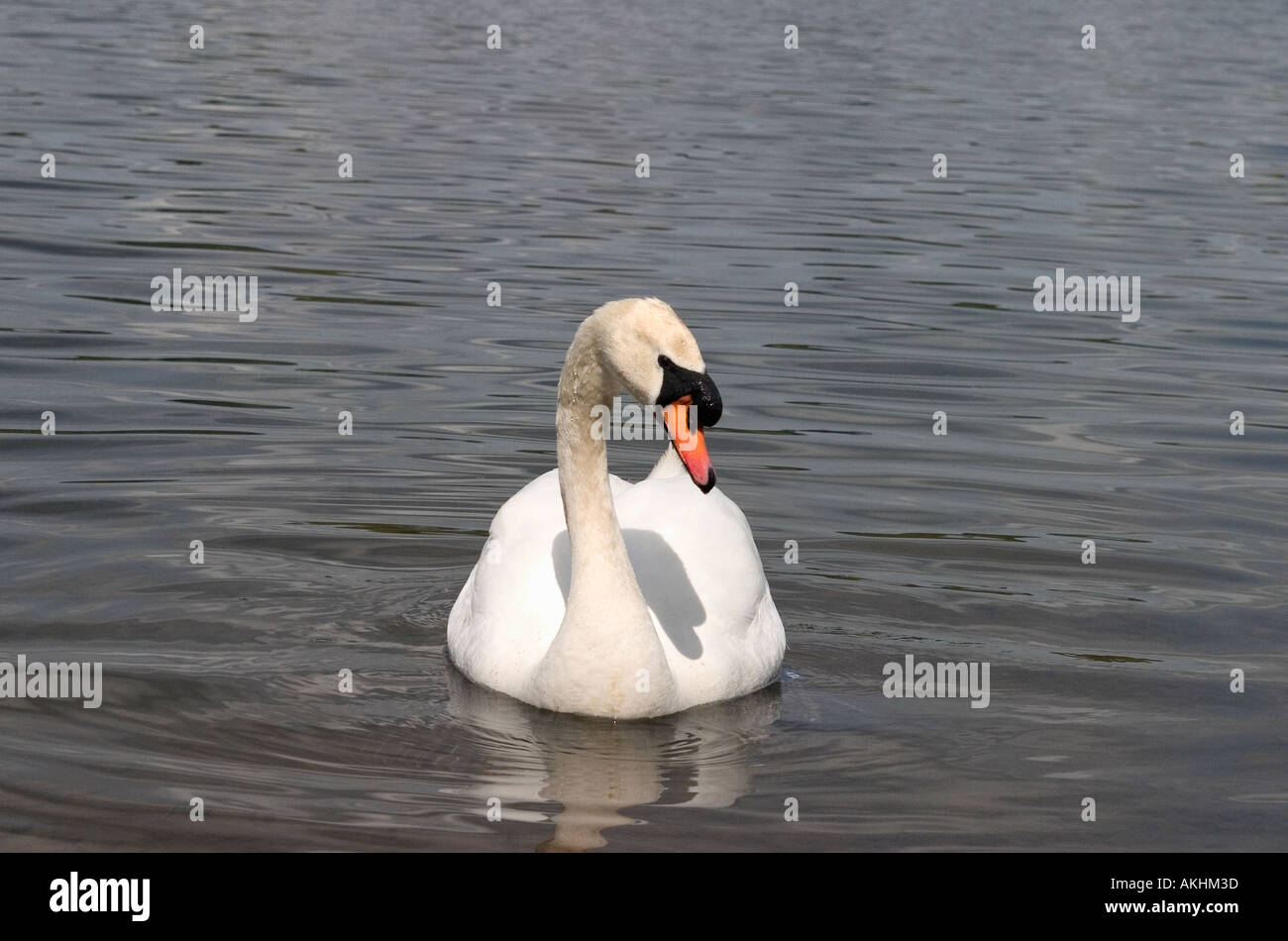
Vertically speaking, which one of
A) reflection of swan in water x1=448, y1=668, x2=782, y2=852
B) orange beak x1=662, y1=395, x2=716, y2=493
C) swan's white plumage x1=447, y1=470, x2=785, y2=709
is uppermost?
orange beak x1=662, y1=395, x2=716, y2=493

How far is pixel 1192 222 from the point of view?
19.9 m

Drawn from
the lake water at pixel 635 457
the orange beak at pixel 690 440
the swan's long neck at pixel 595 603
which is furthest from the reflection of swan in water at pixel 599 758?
the orange beak at pixel 690 440

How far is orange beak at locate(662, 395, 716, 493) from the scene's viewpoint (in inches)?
250

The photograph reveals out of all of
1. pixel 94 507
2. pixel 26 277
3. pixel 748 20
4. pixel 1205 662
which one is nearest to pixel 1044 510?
pixel 1205 662

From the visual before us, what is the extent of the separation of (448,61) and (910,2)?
20082 mm

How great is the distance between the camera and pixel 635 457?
1135 cm

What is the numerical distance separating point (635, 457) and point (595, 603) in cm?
415

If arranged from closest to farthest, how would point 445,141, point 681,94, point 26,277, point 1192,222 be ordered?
point 26,277
point 1192,222
point 445,141
point 681,94

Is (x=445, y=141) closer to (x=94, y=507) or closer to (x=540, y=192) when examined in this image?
(x=540, y=192)

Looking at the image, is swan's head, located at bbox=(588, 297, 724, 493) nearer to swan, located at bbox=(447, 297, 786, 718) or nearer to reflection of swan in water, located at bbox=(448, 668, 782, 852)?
swan, located at bbox=(447, 297, 786, 718)

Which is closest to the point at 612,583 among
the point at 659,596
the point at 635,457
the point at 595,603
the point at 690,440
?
the point at 595,603

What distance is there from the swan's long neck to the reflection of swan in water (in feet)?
0.46

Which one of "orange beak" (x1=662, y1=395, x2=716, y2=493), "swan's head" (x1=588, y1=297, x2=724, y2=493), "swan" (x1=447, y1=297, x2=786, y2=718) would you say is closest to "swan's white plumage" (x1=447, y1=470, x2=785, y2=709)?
"swan" (x1=447, y1=297, x2=786, y2=718)

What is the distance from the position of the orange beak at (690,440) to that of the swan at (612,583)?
9 cm
